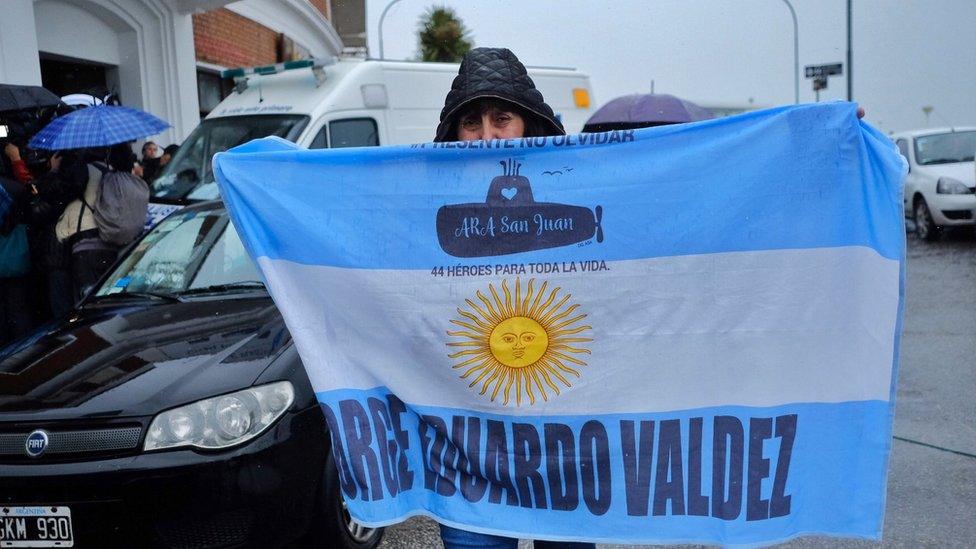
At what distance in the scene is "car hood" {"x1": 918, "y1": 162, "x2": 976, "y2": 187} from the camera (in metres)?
14.4

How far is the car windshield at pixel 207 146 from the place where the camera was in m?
9.40

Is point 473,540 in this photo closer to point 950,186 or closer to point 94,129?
point 94,129

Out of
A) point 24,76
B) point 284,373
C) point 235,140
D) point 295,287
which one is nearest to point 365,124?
point 235,140

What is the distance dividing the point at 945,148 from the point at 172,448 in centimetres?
1540

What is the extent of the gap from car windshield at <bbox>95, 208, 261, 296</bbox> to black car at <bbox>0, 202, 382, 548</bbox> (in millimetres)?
672

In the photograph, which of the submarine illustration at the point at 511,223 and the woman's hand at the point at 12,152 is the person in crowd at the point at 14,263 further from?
the submarine illustration at the point at 511,223

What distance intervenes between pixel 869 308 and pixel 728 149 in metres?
0.57

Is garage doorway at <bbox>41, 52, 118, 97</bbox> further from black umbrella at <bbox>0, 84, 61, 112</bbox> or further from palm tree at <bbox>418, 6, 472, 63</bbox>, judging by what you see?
palm tree at <bbox>418, 6, 472, 63</bbox>

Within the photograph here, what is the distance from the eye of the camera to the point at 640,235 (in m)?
2.66

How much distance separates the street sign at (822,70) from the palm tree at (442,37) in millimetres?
21408

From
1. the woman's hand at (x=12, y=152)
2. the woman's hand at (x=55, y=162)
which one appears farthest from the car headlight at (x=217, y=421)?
the woman's hand at (x=12, y=152)

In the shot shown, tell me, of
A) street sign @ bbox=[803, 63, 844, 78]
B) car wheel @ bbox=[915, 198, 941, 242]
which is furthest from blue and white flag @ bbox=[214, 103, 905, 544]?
street sign @ bbox=[803, 63, 844, 78]

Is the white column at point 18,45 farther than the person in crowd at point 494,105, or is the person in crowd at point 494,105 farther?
the white column at point 18,45

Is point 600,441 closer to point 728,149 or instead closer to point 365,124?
point 728,149
